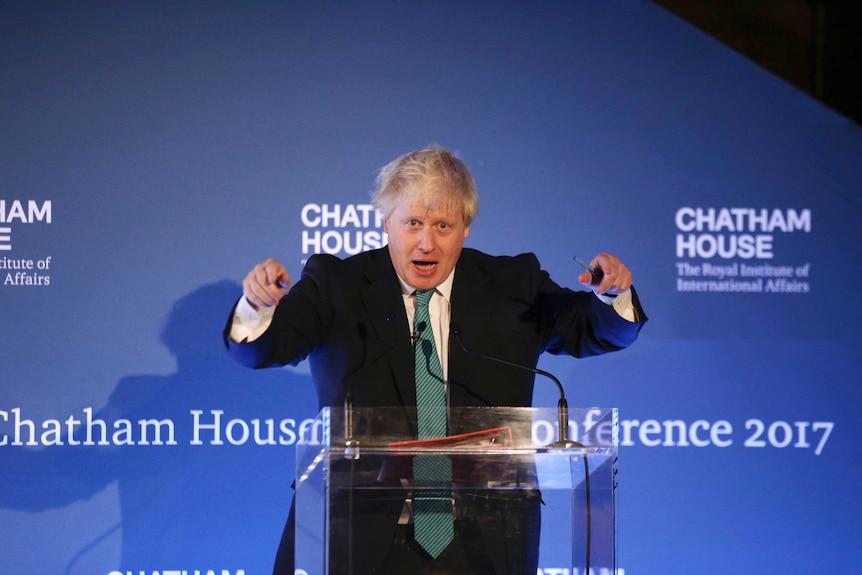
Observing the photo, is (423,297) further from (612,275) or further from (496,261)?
(612,275)

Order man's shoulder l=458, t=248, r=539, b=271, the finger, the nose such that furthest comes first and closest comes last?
man's shoulder l=458, t=248, r=539, b=271 → the nose → the finger

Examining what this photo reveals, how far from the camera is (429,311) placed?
2748 millimetres

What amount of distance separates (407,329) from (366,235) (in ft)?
4.52

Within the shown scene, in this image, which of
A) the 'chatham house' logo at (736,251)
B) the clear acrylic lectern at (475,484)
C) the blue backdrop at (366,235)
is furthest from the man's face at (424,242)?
the 'chatham house' logo at (736,251)

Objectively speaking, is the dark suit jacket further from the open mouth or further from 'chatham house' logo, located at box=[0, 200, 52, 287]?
'chatham house' logo, located at box=[0, 200, 52, 287]

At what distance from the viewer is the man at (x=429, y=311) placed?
101 inches

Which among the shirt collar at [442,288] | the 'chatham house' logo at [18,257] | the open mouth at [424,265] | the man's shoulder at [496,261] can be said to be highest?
the 'chatham house' logo at [18,257]

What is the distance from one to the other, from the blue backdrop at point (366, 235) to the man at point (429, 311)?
45.8 inches

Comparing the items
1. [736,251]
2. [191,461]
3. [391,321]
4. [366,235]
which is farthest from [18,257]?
[736,251]

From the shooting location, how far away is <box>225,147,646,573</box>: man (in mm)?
2570

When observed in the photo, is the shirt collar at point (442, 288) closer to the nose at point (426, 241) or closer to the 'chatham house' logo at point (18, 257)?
the nose at point (426, 241)

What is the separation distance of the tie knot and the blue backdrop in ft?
4.14

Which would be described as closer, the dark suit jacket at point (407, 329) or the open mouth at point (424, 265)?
the dark suit jacket at point (407, 329)

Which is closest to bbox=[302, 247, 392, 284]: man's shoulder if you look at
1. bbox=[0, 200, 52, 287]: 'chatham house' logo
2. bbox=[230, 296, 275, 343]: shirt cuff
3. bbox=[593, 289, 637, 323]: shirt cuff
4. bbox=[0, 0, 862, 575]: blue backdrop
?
bbox=[230, 296, 275, 343]: shirt cuff
